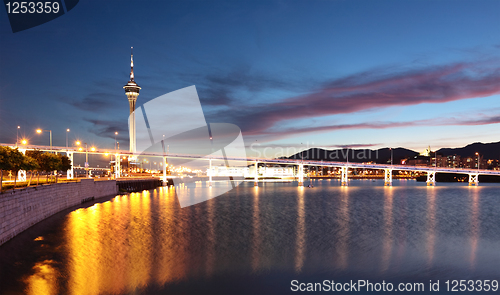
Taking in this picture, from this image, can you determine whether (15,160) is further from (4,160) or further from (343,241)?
(343,241)

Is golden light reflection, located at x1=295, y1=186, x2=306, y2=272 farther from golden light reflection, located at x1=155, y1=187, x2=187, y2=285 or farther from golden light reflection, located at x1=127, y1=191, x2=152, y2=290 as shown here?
golden light reflection, located at x1=127, y1=191, x2=152, y2=290

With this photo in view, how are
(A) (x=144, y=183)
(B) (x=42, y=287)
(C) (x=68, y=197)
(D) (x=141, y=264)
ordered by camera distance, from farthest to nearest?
(A) (x=144, y=183) → (C) (x=68, y=197) → (D) (x=141, y=264) → (B) (x=42, y=287)

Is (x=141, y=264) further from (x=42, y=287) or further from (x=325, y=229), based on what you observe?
(x=325, y=229)

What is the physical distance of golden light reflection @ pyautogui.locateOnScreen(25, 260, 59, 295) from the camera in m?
17.1

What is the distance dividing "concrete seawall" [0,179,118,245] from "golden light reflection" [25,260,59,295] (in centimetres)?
598

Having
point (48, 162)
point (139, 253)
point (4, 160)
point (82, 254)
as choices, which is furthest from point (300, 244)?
point (48, 162)

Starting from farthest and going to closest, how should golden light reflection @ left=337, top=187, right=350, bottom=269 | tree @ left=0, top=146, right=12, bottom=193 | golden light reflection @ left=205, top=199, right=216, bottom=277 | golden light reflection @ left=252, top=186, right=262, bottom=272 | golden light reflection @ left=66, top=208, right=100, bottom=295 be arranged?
1. tree @ left=0, top=146, right=12, bottom=193
2. golden light reflection @ left=337, top=187, right=350, bottom=269
3. golden light reflection @ left=252, top=186, right=262, bottom=272
4. golden light reflection @ left=205, top=199, right=216, bottom=277
5. golden light reflection @ left=66, top=208, right=100, bottom=295

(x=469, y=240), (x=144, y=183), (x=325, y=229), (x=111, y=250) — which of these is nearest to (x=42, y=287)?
(x=111, y=250)

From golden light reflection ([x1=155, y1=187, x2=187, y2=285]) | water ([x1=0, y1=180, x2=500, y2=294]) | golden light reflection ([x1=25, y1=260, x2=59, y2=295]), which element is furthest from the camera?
golden light reflection ([x1=155, y1=187, x2=187, y2=285])

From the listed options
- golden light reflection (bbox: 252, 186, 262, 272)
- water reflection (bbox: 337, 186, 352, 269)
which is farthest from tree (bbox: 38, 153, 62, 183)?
water reflection (bbox: 337, 186, 352, 269)

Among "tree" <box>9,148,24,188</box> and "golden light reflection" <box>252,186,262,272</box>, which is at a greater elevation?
"tree" <box>9,148,24,188</box>

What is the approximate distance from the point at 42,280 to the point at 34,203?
62.0 ft

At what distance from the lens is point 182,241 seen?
31.0m

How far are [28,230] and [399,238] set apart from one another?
109ft
